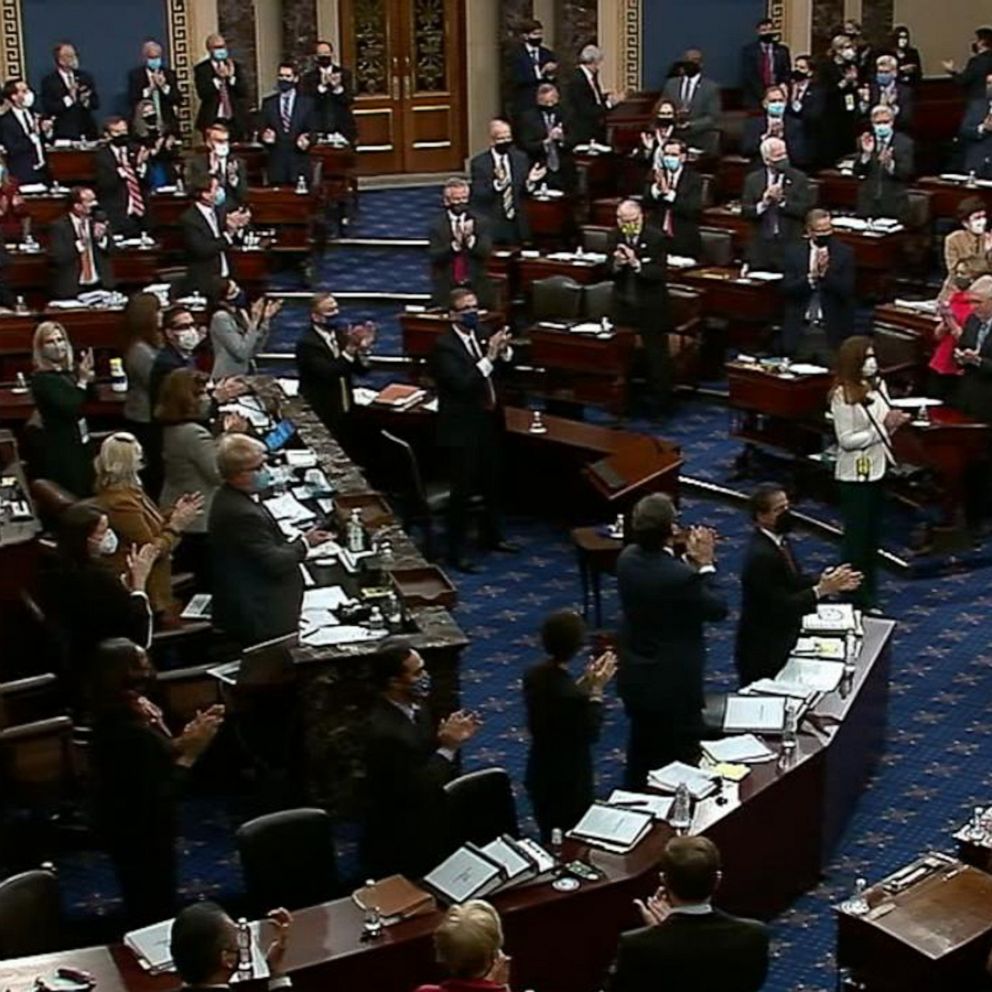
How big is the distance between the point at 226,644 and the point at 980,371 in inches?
196

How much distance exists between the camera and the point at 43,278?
576 inches

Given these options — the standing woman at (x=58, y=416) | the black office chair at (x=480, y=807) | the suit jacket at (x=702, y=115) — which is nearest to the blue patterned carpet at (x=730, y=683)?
the black office chair at (x=480, y=807)

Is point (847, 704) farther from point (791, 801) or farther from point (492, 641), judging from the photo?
point (492, 641)

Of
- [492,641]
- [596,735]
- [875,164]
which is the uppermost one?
[875,164]

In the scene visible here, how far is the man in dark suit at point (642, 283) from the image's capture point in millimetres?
13367

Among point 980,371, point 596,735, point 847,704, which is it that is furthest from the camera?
point 980,371

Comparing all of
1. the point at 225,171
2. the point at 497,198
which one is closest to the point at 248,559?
the point at 497,198

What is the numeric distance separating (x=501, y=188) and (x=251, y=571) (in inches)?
309

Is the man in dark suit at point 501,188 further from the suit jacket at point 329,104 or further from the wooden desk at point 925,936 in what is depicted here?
the wooden desk at point 925,936

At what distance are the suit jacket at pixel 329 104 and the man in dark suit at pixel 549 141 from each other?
6.20 ft

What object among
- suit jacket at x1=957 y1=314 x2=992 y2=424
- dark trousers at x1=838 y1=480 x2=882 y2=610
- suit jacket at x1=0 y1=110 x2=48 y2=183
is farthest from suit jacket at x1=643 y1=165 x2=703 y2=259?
suit jacket at x1=0 y1=110 x2=48 y2=183

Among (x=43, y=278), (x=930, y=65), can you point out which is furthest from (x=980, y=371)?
(x=930, y=65)

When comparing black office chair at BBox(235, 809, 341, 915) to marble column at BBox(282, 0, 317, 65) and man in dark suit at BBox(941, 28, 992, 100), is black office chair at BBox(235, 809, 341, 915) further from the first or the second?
marble column at BBox(282, 0, 317, 65)

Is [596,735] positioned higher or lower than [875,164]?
lower
